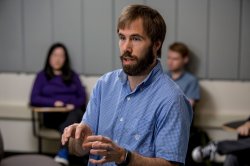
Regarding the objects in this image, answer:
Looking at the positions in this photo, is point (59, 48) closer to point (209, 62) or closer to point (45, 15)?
point (45, 15)

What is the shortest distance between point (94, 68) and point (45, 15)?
0.78 metres

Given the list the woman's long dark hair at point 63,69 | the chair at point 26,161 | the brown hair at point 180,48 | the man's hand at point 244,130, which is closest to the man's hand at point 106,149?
the chair at point 26,161

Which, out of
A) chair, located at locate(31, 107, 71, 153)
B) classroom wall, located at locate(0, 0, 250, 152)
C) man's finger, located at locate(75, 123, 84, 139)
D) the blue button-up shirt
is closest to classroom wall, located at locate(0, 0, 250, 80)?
classroom wall, located at locate(0, 0, 250, 152)

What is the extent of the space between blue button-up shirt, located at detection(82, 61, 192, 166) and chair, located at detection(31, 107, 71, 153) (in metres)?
2.53

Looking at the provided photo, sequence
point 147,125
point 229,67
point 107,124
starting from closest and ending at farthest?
point 147,125, point 107,124, point 229,67

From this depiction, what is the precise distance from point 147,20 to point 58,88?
9.92 feet

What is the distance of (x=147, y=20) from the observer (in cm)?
151

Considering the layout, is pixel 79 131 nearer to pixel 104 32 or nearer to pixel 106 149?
pixel 106 149

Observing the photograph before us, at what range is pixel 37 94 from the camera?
4410mm

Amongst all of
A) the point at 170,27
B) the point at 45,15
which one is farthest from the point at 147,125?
the point at 45,15

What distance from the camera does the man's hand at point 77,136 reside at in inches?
57.2

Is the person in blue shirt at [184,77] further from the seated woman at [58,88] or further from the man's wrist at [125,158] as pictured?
the man's wrist at [125,158]

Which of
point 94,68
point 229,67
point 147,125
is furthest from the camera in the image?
point 94,68

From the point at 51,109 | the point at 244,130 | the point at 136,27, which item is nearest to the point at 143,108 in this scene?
the point at 136,27
